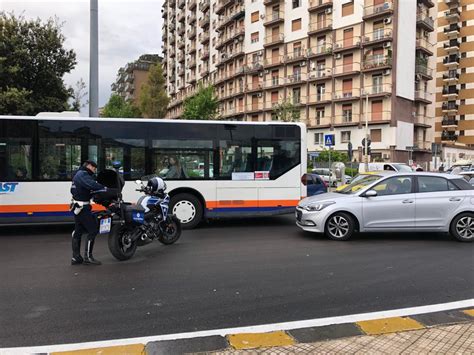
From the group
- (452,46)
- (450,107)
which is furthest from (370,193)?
(452,46)

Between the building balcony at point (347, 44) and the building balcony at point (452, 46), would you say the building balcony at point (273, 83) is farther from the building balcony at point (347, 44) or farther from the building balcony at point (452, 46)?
the building balcony at point (452, 46)

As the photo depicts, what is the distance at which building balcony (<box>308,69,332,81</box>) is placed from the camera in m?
47.0

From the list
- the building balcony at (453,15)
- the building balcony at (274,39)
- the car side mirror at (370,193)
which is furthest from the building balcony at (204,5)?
the car side mirror at (370,193)

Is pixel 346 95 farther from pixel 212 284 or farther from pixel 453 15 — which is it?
pixel 212 284

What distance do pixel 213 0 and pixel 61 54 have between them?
54638 millimetres

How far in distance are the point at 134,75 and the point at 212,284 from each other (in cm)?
9983

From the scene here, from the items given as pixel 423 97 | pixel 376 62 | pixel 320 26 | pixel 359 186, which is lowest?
pixel 359 186

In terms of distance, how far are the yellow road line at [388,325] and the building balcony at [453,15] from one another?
7629 cm

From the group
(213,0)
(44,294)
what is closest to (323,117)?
(213,0)

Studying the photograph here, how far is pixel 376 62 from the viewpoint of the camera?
142 feet

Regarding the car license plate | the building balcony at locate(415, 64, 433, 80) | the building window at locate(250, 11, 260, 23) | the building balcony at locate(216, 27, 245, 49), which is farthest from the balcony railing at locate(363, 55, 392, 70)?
the car license plate

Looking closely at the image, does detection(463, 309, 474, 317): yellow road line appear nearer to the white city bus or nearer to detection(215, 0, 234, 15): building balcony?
the white city bus

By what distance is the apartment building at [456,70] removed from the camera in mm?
66125

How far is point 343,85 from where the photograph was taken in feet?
152
